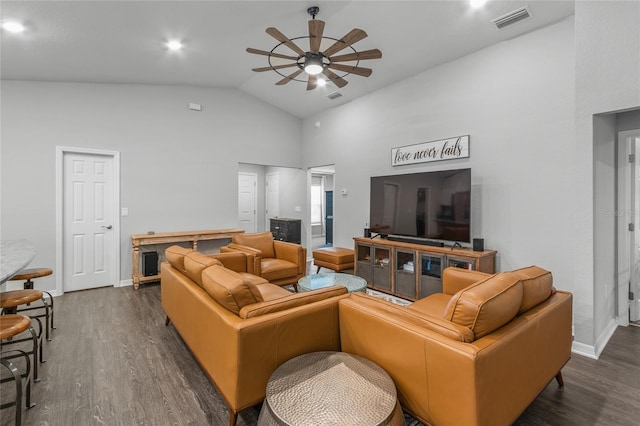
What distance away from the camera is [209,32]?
11.6 ft

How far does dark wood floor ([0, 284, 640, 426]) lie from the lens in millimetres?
1856

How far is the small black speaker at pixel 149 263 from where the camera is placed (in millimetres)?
4746

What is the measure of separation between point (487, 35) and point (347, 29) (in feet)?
5.37

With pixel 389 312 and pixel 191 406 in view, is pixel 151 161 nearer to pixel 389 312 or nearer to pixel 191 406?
pixel 191 406

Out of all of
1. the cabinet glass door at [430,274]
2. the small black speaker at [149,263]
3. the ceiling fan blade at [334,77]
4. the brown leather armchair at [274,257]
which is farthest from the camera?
the small black speaker at [149,263]

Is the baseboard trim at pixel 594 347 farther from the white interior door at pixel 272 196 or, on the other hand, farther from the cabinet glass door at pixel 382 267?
the white interior door at pixel 272 196

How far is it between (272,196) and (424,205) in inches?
194

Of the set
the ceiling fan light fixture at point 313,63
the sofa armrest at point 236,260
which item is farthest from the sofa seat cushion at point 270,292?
the ceiling fan light fixture at point 313,63

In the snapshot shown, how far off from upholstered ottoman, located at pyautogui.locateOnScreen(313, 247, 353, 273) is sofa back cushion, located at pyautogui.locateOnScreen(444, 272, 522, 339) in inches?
133

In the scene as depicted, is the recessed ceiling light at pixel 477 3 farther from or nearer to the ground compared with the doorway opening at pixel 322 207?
farther from the ground

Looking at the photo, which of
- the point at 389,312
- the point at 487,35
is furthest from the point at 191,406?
the point at 487,35

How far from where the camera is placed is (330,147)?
20.1ft

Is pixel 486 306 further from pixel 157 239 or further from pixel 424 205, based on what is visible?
pixel 157 239

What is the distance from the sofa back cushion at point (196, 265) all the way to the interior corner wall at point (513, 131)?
311 centimetres
